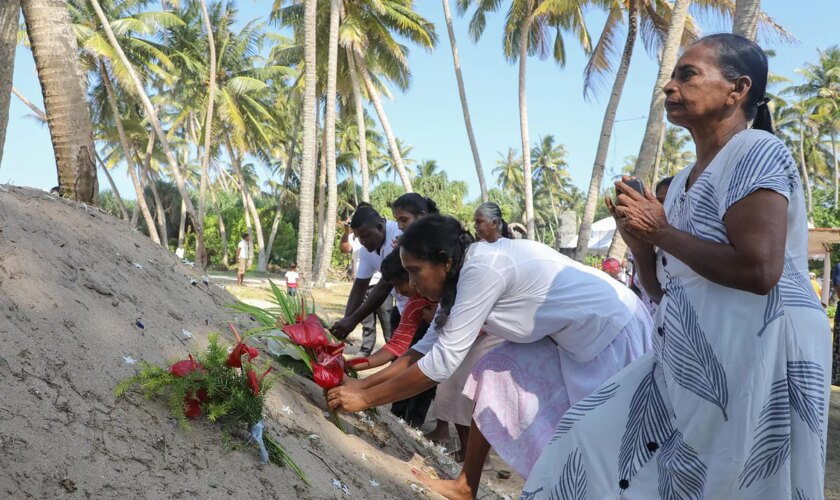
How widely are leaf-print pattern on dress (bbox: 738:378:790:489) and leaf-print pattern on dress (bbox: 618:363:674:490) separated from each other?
215 millimetres

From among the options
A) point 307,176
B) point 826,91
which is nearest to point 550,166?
point 826,91

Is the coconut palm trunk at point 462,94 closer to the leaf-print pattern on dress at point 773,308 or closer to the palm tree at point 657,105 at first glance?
the palm tree at point 657,105

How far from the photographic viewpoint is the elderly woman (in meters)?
1.66

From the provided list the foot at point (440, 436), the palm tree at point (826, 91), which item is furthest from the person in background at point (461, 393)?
the palm tree at point (826, 91)

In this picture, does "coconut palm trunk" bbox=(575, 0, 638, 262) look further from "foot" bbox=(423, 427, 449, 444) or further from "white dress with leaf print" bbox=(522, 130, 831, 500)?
"white dress with leaf print" bbox=(522, 130, 831, 500)

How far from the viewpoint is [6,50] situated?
4.72 m

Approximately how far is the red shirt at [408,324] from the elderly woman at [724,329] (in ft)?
6.39

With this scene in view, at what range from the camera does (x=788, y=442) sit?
1662mm

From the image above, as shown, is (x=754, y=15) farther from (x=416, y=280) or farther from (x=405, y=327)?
(x=416, y=280)

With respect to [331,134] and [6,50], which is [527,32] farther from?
[6,50]

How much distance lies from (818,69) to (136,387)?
45.3 meters

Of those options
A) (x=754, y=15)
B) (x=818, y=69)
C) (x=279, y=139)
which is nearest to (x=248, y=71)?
(x=279, y=139)

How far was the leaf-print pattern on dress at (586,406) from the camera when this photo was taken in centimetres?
A: 209

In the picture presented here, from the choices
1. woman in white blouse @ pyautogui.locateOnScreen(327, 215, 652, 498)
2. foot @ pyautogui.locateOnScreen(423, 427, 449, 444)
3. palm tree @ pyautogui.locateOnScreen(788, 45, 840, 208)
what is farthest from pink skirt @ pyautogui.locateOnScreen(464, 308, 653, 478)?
palm tree @ pyautogui.locateOnScreen(788, 45, 840, 208)
